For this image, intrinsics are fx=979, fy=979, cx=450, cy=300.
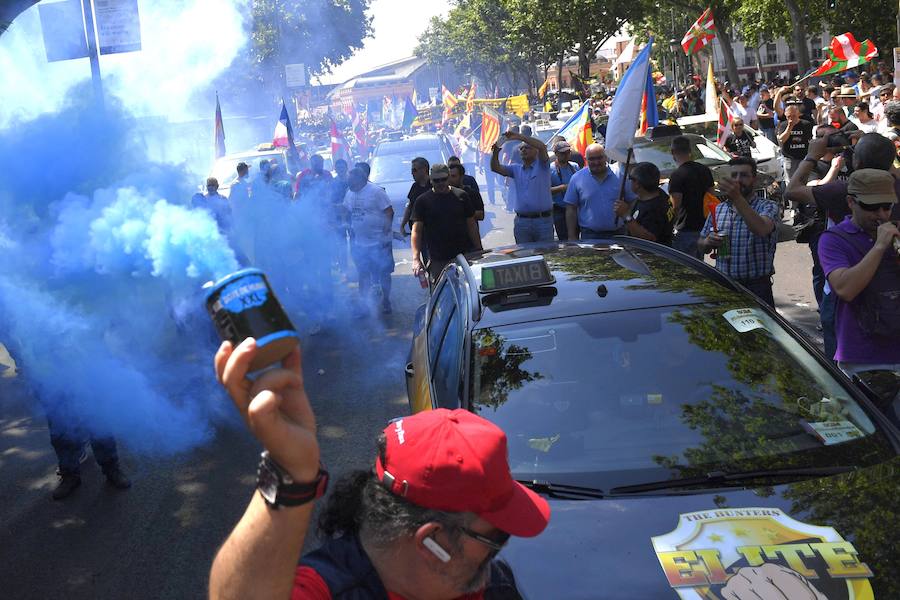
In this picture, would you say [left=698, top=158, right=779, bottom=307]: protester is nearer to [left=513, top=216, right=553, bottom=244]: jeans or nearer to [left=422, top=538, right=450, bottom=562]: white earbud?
[left=513, top=216, right=553, bottom=244]: jeans

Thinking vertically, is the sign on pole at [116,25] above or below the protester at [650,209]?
above

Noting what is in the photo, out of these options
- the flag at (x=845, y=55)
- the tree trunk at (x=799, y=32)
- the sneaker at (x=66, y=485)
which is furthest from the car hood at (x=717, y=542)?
the tree trunk at (x=799, y=32)

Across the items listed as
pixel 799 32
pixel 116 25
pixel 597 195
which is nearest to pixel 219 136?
pixel 116 25

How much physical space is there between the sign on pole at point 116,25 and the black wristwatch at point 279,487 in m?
9.14

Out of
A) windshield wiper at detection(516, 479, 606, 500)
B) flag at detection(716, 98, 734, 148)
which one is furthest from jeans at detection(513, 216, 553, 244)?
flag at detection(716, 98, 734, 148)

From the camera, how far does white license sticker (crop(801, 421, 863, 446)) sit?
3.52 metres

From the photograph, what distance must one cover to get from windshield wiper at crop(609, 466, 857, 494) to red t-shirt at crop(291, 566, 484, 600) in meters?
1.69

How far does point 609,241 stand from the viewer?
5449 millimetres

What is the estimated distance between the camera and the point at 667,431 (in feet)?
11.8

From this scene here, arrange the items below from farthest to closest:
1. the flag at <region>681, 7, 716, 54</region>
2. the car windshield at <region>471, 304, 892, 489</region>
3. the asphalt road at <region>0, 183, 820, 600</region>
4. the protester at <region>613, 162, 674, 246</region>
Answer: the flag at <region>681, 7, 716, 54</region>
the protester at <region>613, 162, 674, 246</region>
the asphalt road at <region>0, 183, 820, 600</region>
the car windshield at <region>471, 304, 892, 489</region>

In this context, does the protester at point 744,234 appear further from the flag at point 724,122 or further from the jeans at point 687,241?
the flag at point 724,122

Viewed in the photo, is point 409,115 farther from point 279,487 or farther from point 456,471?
point 279,487

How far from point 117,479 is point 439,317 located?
2.56m

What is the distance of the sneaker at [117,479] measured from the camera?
20.5 ft
